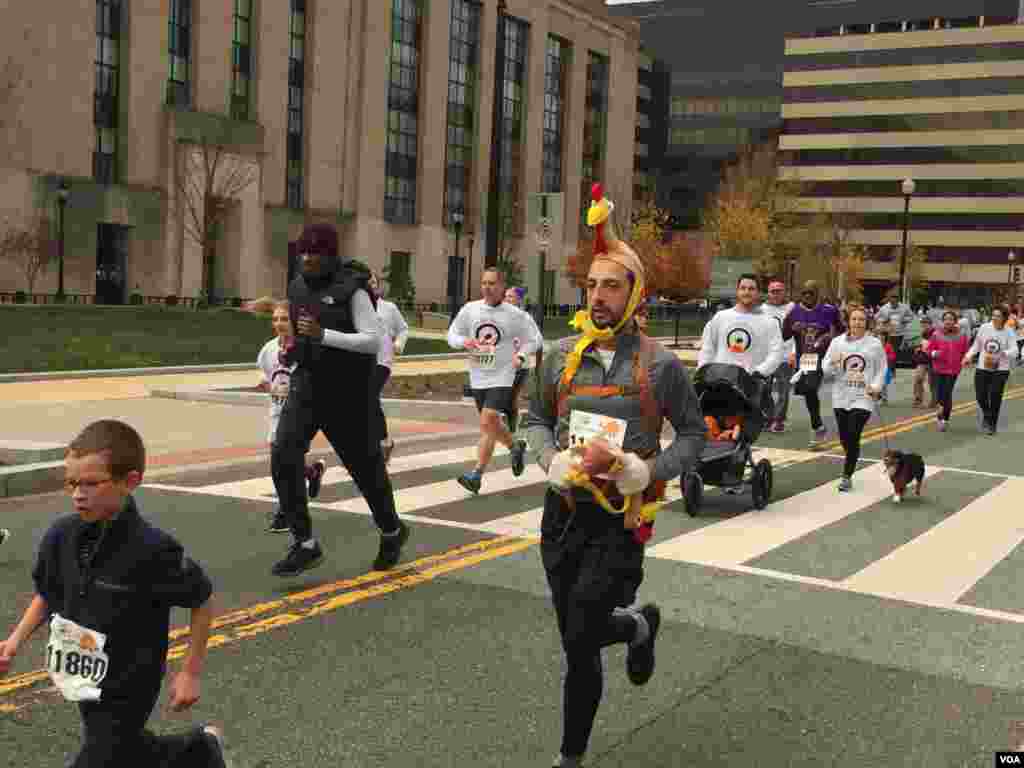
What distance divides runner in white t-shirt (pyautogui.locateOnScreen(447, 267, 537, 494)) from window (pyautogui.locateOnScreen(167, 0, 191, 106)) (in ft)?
154

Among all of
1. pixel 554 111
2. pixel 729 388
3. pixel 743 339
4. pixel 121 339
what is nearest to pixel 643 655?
pixel 729 388

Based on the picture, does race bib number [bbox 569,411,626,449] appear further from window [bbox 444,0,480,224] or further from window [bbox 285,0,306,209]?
window [bbox 444,0,480,224]

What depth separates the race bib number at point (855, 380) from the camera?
37.7ft

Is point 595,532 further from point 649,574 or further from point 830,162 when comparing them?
point 830,162

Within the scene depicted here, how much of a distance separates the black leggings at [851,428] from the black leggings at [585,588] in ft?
25.3

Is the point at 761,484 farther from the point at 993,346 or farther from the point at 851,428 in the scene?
the point at 993,346

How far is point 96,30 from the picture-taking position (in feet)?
167

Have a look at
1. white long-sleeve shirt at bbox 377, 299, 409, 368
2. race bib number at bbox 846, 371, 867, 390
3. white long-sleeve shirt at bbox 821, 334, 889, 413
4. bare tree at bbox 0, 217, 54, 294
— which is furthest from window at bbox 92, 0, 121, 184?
race bib number at bbox 846, 371, 867, 390

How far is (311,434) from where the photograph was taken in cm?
697

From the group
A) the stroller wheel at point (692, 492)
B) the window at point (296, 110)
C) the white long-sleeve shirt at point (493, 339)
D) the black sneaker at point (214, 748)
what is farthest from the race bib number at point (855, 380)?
the window at point (296, 110)

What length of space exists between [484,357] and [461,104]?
65808mm

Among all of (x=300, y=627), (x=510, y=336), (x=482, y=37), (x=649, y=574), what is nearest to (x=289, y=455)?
(x=300, y=627)

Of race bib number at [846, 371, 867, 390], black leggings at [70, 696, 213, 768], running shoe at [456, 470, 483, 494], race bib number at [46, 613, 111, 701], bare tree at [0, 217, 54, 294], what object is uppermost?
bare tree at [0, 217, 54, 294]

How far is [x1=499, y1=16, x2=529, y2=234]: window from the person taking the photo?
7675cm
